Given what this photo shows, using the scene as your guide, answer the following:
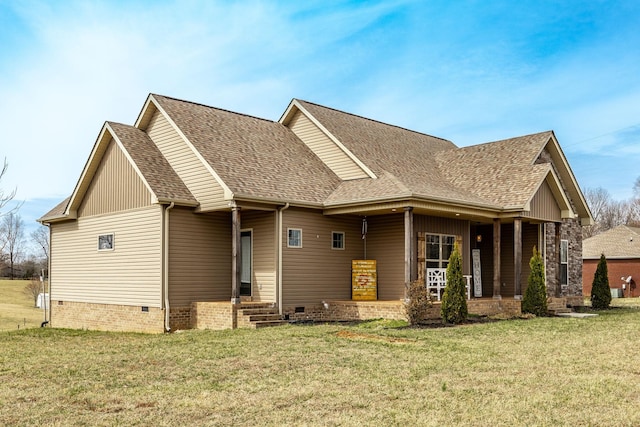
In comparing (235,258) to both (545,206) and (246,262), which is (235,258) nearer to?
(246,262)

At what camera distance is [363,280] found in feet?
63.3

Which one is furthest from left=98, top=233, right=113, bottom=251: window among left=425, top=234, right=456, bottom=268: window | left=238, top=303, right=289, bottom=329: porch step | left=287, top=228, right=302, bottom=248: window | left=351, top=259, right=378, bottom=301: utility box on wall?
left=425, top=234, right=456, bottom=268: window

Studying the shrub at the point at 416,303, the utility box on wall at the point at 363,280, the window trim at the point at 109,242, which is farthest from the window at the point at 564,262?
the window trim at the point at 109,242

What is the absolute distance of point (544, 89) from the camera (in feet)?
71.1

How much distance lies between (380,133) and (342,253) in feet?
21.3

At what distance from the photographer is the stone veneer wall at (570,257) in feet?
76.5

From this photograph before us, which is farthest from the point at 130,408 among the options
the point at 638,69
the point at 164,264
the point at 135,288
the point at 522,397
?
the point at 638,69

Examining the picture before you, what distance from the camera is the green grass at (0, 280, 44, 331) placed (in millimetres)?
32656

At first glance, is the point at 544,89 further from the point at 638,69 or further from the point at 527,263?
the point at 527,263

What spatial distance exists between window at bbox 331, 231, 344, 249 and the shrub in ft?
10.9

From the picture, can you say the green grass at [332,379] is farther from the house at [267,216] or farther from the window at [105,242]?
the window at [105,242]

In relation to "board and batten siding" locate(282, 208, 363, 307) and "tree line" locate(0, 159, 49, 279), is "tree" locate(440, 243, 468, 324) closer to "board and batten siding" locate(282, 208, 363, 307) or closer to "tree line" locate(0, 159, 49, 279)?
"board and batten siding" locate(282, 208, 363, 307)

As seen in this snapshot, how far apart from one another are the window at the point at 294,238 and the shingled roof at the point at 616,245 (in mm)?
28214

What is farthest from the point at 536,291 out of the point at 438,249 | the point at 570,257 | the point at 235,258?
the point at 235,258
